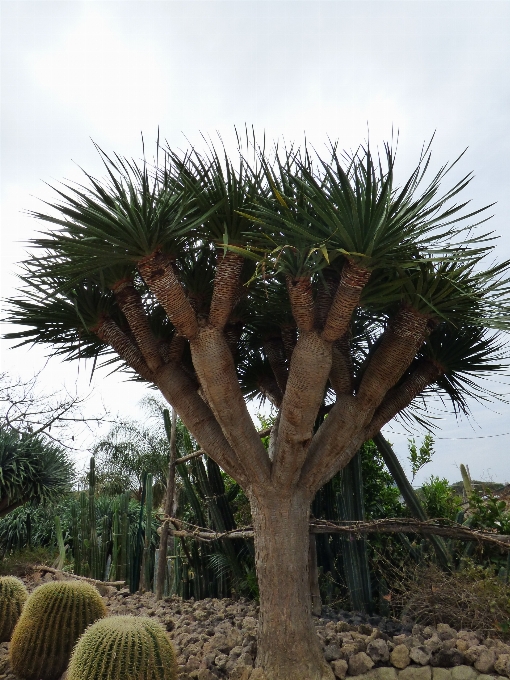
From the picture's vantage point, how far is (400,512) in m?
5.54

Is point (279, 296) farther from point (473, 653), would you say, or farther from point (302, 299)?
point (473, 653)

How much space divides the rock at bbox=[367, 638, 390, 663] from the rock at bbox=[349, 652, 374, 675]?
6 centimetres

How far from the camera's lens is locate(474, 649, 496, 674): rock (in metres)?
3.39

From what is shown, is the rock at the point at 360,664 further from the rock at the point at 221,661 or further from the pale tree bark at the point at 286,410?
the rock at the point at 221,661

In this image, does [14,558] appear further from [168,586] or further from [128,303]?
[128,303]

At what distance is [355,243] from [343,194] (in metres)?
0.28

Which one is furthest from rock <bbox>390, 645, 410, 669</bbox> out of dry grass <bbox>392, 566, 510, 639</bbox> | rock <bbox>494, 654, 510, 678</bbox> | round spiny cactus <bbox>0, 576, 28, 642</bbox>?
round spiny cactus <bbox>0, 576, 28, 642</bbox>

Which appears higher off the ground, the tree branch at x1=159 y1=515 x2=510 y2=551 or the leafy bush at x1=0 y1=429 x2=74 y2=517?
the leafy bush at x1=0 y1=429 x2=74 y2=517

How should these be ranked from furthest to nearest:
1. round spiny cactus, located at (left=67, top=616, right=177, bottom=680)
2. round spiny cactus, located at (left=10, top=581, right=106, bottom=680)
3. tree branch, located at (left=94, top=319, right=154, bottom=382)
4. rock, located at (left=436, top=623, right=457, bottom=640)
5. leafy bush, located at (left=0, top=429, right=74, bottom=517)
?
leafy bush, located at (left=0, top=429, right=74, bottom=517), round spiny cactus, located at (left=10, top=581, right=106, bottom=680), tree branch, located at (left=94, top=319, right=154, bottom=382), rock, located at (left=436, top=623, right=457, bottom=640), round spiny cactus, located at (left=67, top=616, right=177, bottom=680)

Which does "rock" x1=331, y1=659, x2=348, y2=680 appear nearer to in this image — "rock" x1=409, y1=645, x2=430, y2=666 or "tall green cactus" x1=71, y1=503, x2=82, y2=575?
"rock" x1=409, y1=645, x2=430, y2=666

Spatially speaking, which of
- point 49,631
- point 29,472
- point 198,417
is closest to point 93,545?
point 29,472

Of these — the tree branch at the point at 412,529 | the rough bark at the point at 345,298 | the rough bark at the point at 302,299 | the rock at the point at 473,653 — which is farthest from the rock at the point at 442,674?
the rough bark at the point at 302,299

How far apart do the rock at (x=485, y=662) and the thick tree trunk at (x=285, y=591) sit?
0.89 m

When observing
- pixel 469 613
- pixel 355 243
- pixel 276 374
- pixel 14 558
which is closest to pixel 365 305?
pixel 355 243
